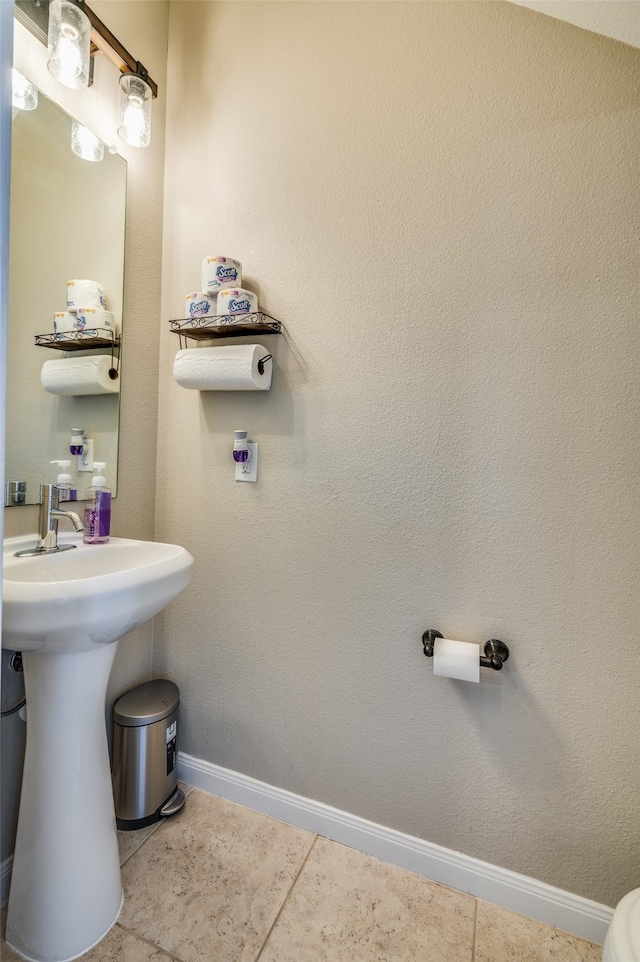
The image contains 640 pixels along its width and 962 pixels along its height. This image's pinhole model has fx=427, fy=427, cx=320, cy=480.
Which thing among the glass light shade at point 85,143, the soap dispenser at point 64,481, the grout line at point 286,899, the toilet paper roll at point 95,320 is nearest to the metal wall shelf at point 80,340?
the toilet paper roll at point 95,320

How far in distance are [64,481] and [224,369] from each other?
1.76 ft

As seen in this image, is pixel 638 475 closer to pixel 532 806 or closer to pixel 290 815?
pixel 532 806

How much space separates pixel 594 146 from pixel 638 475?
0.76 m

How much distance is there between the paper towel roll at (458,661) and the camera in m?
1.02

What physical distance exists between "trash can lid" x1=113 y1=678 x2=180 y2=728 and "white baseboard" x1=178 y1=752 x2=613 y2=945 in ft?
0.85

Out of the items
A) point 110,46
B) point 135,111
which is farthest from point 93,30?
point 135,111

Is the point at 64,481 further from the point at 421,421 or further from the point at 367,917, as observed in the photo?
the point at 367,917

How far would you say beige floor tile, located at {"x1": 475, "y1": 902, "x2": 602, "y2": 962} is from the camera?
Result: 986 mm

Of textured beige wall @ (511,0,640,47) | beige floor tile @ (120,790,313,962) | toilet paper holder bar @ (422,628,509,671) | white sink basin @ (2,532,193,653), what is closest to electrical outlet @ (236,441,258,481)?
white sink basin @ (2,532,193,653)

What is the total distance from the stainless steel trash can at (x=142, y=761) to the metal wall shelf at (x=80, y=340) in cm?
108

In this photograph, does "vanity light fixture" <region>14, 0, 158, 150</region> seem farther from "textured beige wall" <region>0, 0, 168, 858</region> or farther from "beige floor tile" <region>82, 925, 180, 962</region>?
"beige floor tile" <region>82, 925, 180, 962</region>

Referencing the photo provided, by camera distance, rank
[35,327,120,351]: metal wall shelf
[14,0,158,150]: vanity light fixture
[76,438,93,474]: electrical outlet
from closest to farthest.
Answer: [14,0,158,150]: vanity light fixture → [35,327,120,351]: metal wall shelf → [76,438,93,474]: electrical outlet

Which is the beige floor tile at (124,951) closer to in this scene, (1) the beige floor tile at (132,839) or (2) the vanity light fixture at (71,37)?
(1) the beige floor tile at (132,839)

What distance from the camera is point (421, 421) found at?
114cm
